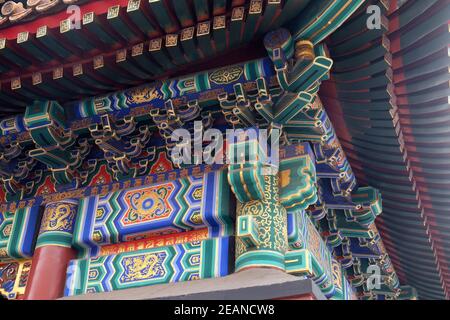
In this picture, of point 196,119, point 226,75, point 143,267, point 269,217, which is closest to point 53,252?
point 143,267

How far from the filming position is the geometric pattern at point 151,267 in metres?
5.93

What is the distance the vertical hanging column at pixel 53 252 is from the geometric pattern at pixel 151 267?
109 mm

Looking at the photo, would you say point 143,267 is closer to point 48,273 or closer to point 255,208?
point 48,273

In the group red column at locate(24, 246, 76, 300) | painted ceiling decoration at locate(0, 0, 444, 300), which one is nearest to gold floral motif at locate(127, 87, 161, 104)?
painted ceiling decoration at locate(0, 0, 444, 300)

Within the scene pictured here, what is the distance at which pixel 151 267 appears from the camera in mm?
6129

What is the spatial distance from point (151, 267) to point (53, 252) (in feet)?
3.62

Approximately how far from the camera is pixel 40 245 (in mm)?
6664

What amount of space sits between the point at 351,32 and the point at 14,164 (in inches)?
153

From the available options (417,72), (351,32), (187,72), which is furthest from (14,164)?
(417,72)

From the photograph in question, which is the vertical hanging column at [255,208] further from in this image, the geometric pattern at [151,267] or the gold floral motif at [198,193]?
the gold floral motif at [198,193]

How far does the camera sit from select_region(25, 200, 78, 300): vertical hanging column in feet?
20.8

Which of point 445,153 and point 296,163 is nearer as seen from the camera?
point 296,163

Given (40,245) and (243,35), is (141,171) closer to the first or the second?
(40,245)

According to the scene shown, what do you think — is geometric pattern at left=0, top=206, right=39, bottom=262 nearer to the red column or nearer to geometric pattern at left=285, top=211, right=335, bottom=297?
the red column
